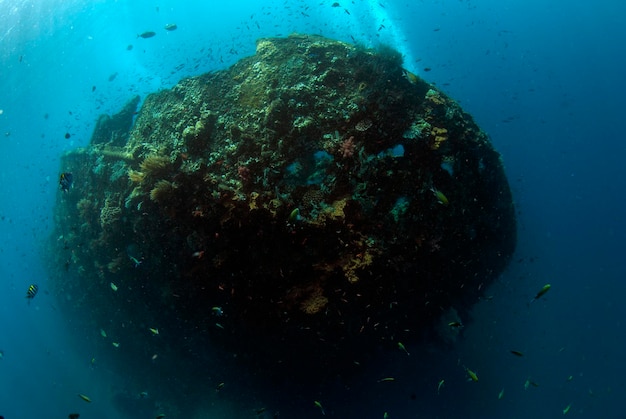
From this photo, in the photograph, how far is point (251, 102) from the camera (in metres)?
7.39

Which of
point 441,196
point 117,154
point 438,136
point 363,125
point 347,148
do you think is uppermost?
point 117,154

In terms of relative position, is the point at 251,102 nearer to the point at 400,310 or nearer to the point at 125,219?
the point at 125,219

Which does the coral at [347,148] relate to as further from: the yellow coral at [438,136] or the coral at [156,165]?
the coral at [156,165]

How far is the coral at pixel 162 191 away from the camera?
671 centimetres

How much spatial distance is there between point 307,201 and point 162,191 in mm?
2880

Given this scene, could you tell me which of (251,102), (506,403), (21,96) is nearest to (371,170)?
(251,102)

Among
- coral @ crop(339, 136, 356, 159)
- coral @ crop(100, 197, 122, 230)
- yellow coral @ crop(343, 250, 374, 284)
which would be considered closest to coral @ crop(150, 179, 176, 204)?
coral @ crop(100, 197, 122, 230)

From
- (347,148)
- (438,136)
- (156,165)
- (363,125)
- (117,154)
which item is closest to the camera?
(347,148)

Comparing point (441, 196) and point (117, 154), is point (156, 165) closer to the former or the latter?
point (117, 154)

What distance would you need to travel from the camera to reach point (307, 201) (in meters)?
6.32

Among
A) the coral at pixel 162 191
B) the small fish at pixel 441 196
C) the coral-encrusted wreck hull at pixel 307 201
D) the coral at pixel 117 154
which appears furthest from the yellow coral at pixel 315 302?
the coral at pixel 117 154

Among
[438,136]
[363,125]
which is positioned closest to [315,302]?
[363,125]

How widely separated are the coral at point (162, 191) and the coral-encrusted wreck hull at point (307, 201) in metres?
0.02

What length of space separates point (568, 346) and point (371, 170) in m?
34.7
